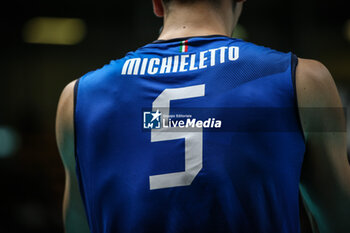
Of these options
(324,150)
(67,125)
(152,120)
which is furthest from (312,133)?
(67,125)

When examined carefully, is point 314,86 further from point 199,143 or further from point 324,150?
point 199,143

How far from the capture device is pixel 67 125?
1099 millimetres

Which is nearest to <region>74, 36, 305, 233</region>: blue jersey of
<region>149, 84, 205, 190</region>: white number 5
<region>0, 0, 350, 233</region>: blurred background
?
<region>149, 84, 205, 190</region>: white number 5

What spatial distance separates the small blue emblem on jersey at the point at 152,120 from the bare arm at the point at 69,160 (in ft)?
0.79

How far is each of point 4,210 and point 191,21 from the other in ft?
17.1

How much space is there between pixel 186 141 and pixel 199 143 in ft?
0.11

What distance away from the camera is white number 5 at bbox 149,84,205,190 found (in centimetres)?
93

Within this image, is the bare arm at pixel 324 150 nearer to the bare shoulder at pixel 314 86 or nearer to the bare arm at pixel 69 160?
the bare shoulder at pixel 314 86

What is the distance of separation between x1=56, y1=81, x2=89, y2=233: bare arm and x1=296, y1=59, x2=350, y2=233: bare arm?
2.12 ft

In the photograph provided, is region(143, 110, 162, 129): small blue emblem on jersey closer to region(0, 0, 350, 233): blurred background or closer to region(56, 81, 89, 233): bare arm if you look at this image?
region(56, 81, 89, 233): bare arm

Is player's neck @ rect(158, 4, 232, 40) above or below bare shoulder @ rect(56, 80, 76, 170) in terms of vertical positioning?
above

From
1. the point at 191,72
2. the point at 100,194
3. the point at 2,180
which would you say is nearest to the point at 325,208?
the point at 191,72

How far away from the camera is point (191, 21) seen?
1.09 m

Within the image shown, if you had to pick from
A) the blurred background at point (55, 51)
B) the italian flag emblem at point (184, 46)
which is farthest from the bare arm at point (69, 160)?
the blurred background at point (55, 51)
